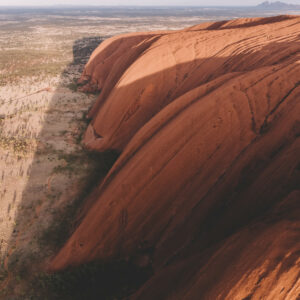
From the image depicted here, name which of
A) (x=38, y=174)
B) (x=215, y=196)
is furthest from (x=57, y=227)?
(x=215, y=196)

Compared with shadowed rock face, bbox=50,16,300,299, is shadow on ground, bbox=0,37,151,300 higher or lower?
lower

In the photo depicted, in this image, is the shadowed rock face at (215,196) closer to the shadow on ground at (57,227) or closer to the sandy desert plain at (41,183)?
the shadow on ground at (57,227)

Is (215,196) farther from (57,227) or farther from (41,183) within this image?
(41,183)

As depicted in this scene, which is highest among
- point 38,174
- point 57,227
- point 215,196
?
point 215,196

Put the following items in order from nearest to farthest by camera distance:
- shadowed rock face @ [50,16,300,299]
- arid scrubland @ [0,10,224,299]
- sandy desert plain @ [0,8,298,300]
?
shadowed rock face @ [50,16,300,299], sandy desert plain @ [0,8,298,300], arid scrubland @ [0,10,224,299]

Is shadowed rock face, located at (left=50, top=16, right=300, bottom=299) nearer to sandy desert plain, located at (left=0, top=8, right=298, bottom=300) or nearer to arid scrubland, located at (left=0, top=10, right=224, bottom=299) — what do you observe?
sandy desert plain, located at (left=0, top=8, right=298, bottom=300)

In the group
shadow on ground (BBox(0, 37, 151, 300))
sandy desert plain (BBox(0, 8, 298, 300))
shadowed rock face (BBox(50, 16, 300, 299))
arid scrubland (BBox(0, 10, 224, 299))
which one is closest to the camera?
shadowed rock face (BBox(50, 16, 300, 299))

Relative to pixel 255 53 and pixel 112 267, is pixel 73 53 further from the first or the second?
pixel 112 267

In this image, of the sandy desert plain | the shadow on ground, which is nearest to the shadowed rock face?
the shadow on ground

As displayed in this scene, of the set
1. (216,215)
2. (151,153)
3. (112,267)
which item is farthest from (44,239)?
(216,215)
